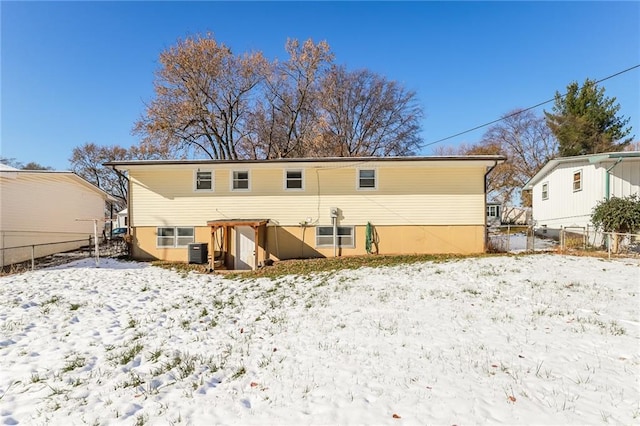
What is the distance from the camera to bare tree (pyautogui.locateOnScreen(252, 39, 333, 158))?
25.1 m

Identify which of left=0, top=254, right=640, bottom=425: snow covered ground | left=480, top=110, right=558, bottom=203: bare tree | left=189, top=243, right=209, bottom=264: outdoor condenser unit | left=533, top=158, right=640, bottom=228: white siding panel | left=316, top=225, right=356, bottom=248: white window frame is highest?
left=480, top=110, right=558, bottom=203: bare tree

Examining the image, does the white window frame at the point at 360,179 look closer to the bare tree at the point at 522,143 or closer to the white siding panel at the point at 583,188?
the white siding panel at the point at 583,188

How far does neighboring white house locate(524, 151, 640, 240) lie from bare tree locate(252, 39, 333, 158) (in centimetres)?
1628

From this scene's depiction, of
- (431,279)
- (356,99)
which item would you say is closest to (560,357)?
(431,279)

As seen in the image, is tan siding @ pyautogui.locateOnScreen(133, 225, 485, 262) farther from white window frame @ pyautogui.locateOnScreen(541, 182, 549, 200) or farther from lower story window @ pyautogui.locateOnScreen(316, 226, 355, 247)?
white window frame @ pyautogui.locateOnScreen(541, 182, 549, 200)

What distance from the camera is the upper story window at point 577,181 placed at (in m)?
15.2

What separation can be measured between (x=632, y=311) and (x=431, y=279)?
4.14m

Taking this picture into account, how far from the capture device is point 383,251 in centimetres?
1388

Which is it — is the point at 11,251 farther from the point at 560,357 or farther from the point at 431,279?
the point at 560,357

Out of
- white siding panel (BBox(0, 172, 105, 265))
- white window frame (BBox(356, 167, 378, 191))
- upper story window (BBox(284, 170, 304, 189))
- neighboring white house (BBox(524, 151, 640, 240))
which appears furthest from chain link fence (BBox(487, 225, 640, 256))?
white siding panel (BBox(0, 172, 105, 265))

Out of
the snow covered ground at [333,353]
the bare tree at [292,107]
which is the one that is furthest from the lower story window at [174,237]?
the bare tree at [292,107]

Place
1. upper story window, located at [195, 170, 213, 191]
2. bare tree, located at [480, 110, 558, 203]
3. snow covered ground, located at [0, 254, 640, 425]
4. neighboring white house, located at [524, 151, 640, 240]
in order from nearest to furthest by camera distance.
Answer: snow covered ground, located at [0, 254, 640, 425] → neighboring white house, located at [524, 151, 640, 240] → upper story window, located at [195, 170, 213, 191] → bare tree, located at [480, 110, 558, 203]

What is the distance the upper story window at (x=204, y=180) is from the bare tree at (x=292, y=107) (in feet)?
40.0

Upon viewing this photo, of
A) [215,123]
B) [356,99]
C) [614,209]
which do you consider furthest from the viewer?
[356,99]
